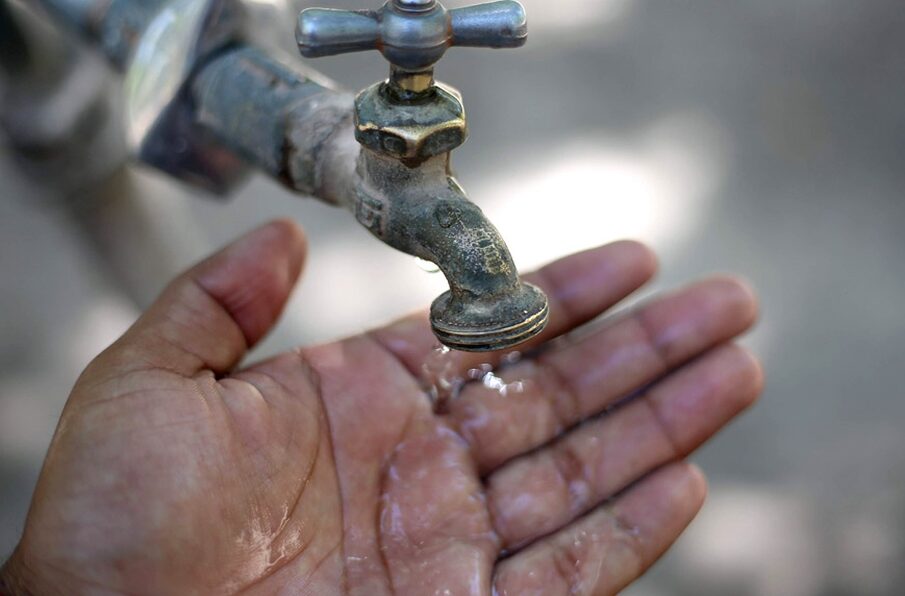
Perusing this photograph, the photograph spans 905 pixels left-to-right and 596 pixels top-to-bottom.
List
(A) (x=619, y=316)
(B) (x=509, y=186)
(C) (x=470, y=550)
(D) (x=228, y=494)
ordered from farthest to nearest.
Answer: (B) (x=509, y=186)
(A) (x=619, y=316)
(C) (x=470, y=550)
(D) (x=228, y=494)

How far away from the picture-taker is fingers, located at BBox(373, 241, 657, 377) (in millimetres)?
991

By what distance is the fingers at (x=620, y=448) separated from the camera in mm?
896

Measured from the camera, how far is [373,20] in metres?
0.62

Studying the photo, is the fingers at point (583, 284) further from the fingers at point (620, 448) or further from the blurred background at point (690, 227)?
the blurred background at point (690, 227)

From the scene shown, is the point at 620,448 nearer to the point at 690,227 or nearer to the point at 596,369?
the point at 596,369

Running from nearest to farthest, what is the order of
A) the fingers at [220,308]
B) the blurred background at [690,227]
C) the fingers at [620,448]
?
the fingers at [220,308] → the fingers at [620,448] → the blurred background at [690,227]

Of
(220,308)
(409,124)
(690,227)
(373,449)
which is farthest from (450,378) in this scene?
(690,227)

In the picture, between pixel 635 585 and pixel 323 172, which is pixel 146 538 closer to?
pixel 323 172

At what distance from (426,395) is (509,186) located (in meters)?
0.59

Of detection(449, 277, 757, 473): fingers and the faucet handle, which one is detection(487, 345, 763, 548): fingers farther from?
the faucet handle

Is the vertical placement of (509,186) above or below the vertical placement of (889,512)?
above

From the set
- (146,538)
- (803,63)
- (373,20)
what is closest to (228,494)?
(146,538)

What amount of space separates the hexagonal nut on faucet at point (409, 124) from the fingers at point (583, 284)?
1.12ft

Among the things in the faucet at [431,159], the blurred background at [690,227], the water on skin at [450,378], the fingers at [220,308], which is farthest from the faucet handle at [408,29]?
the blurred background at [690,227]
